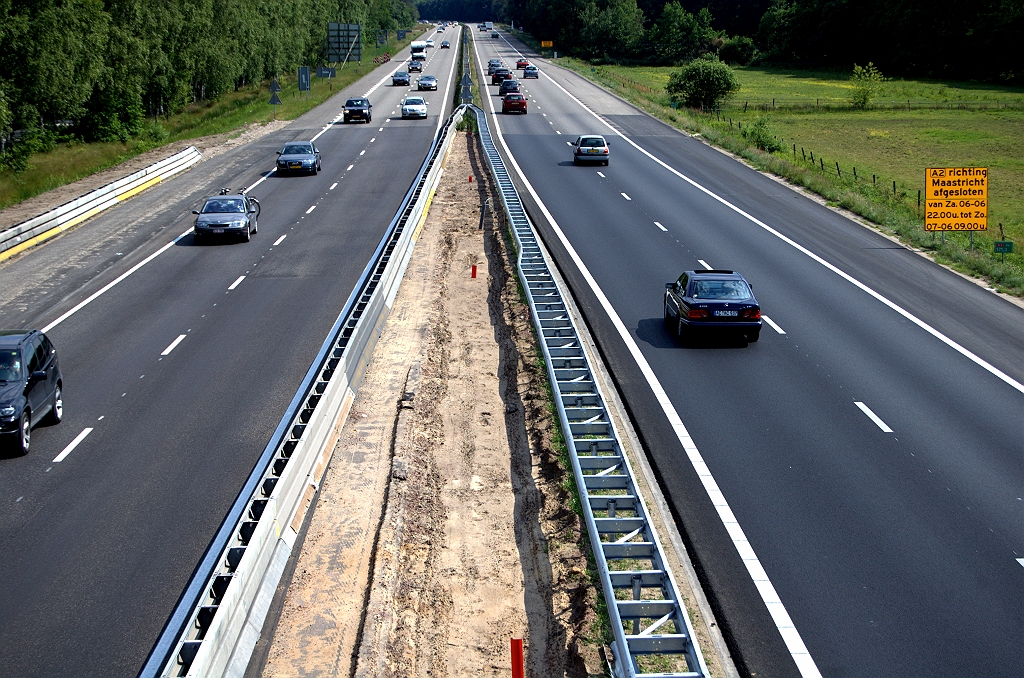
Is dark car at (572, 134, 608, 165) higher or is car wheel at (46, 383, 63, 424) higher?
dark car at (572, 134, 608, 165)

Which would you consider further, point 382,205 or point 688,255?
point 382,205

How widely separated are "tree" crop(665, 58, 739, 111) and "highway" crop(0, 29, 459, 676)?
152 feet

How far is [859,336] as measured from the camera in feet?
74.7

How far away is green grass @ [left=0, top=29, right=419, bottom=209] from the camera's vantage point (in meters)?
44.9

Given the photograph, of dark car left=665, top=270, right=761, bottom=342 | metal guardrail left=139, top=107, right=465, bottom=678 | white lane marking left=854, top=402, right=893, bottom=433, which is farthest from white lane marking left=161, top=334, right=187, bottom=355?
white lane marking left=854, top=402, right=893, bottom=433

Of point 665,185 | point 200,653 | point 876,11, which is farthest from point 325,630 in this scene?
point 876,11

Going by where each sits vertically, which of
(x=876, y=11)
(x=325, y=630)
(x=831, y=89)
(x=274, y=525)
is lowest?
(x=325, y=630)

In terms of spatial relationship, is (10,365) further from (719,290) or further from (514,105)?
(514,105)

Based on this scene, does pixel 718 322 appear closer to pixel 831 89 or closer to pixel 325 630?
pixel 325 630

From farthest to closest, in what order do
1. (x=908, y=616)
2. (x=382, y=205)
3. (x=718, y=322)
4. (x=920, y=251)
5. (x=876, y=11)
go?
(x=876, y=11)
(x=382, y=205)
(x=920, y=251)
(x=718, y=322)
(x=908, y=616)

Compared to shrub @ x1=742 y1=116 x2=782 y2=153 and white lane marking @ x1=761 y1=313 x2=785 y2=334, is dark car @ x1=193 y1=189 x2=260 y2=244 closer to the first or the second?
white lane marking @ x1=761 y1=313 x2=785 y2=334

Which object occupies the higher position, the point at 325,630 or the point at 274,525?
the point at 274,525

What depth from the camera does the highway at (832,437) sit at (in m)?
11.5

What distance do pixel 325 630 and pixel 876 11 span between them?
451 ft
